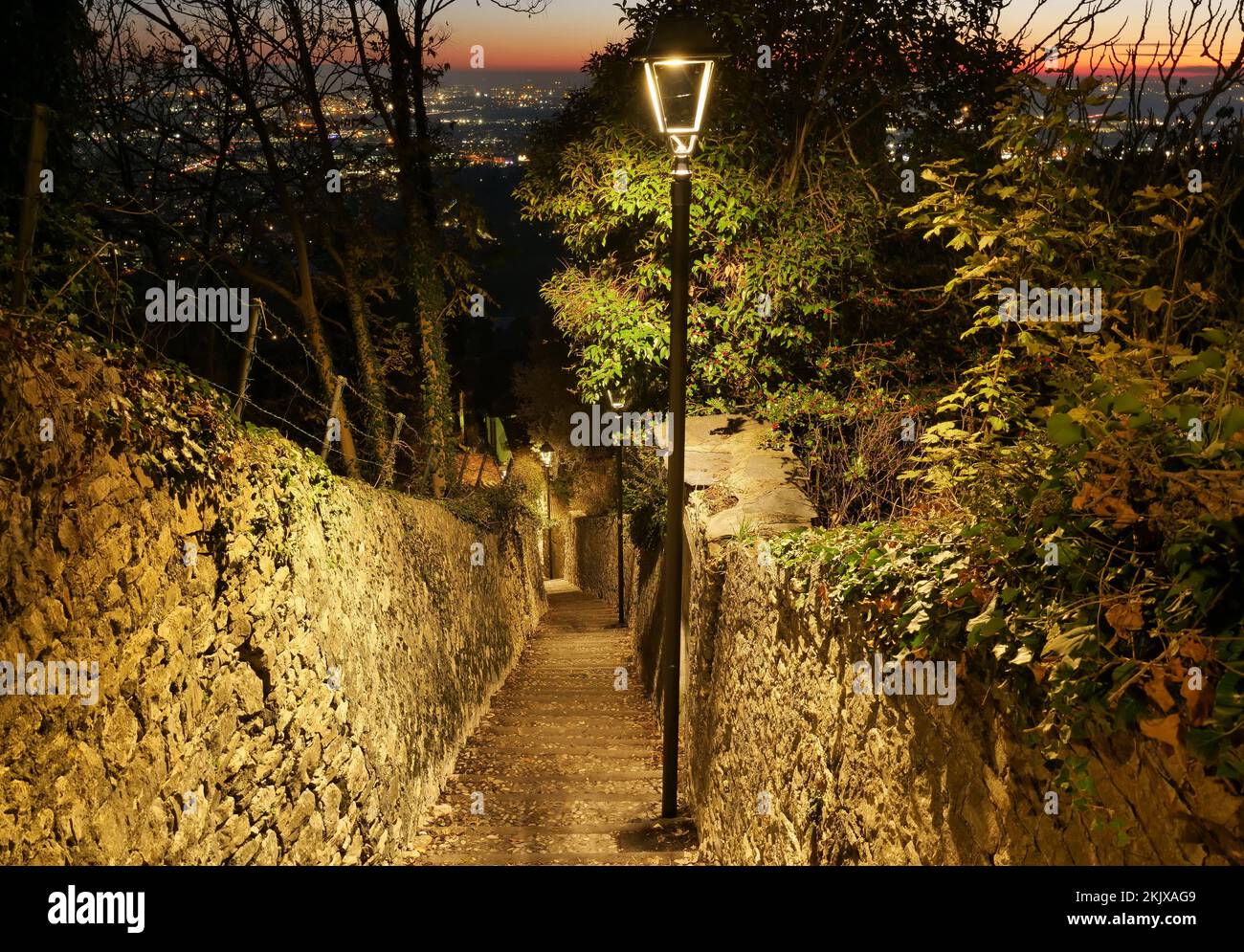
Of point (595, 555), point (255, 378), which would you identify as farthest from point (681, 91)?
point (595, 555)

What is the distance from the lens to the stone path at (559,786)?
636 cm

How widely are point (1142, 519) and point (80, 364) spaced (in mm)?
3387

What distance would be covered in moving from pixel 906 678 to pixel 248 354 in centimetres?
394

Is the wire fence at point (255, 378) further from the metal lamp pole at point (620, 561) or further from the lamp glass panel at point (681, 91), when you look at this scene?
the metal lamp pole at point (620, 561)

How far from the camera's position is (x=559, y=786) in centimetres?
793

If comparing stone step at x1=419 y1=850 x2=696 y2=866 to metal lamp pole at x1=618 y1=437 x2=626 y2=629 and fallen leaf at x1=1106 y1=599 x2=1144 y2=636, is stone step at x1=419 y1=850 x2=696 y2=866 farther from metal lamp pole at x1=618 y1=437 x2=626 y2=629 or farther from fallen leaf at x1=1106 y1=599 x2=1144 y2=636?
metal lamp pole at x1=618 y1=437 x2=626 y2=629

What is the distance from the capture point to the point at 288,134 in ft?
45.5

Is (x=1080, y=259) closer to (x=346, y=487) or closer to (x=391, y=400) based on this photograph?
(x=346, y=487)

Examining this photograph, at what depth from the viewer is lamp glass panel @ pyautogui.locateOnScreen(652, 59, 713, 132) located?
19.1ft

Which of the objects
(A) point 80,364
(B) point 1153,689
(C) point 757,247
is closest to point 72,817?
(A) point 80,364

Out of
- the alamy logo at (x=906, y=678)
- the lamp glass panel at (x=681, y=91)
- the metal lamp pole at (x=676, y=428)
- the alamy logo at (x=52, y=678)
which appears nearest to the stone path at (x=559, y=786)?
the metal lamp pole at (x=676, y=428)
